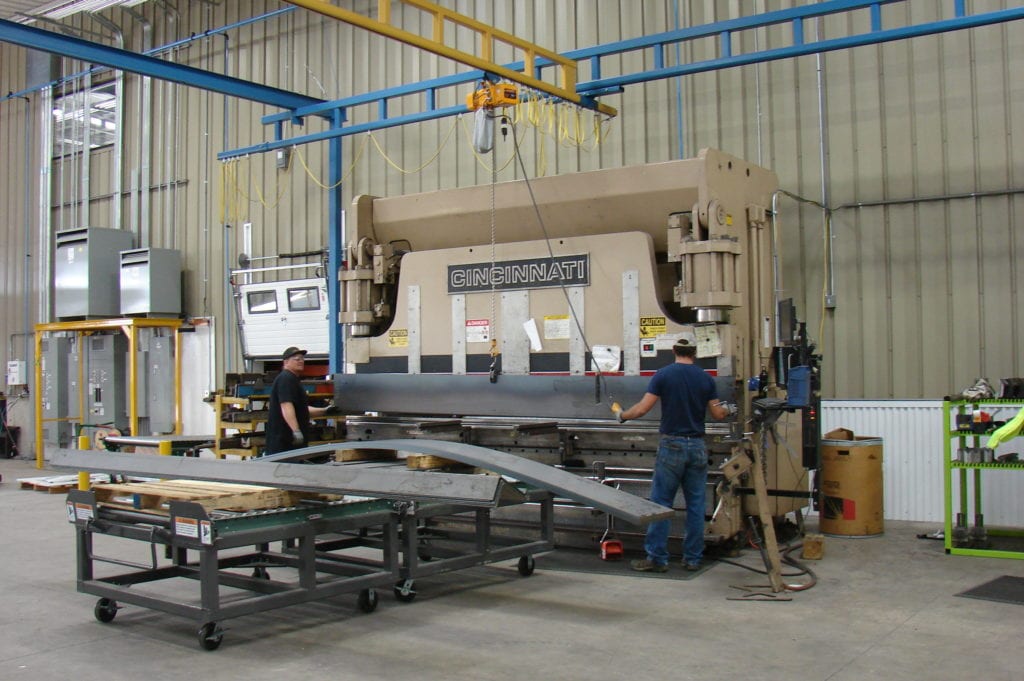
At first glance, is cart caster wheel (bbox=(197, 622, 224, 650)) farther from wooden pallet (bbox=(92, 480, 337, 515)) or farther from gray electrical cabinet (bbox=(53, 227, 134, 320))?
gray electrical cabinet (bbox=(53, 227, 134, 320))

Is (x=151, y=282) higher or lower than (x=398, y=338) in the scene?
higher

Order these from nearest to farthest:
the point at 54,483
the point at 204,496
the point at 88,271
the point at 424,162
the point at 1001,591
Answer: the point at 204,496 < the point at 1001,591 < the point at 424,162 < the point at 54,483 < the point at 88,271

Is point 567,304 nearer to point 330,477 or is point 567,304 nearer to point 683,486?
point 683,486

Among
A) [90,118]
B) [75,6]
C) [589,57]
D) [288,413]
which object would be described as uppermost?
[75,6]

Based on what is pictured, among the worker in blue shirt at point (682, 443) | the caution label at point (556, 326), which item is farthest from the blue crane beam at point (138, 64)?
the worker in blue shirt at point (682, 443)

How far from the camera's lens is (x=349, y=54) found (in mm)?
10594

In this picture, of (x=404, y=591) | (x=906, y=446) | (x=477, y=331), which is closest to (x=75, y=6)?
(x=477, y=331)

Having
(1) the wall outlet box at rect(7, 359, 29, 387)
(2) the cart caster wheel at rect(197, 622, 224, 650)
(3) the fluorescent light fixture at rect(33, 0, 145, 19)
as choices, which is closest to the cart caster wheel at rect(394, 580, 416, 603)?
(2) the cart caster wheel at rect(197, 622, 224, 650)

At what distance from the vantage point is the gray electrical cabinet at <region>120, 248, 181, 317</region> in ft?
38.8

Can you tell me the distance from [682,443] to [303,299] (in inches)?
227

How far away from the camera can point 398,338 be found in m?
7.12

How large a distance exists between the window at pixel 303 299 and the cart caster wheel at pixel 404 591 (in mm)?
5500

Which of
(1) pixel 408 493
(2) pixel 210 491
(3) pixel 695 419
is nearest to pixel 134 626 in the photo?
(2) pixel 210 491

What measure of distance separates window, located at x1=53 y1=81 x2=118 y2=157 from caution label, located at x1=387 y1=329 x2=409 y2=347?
322 inches
